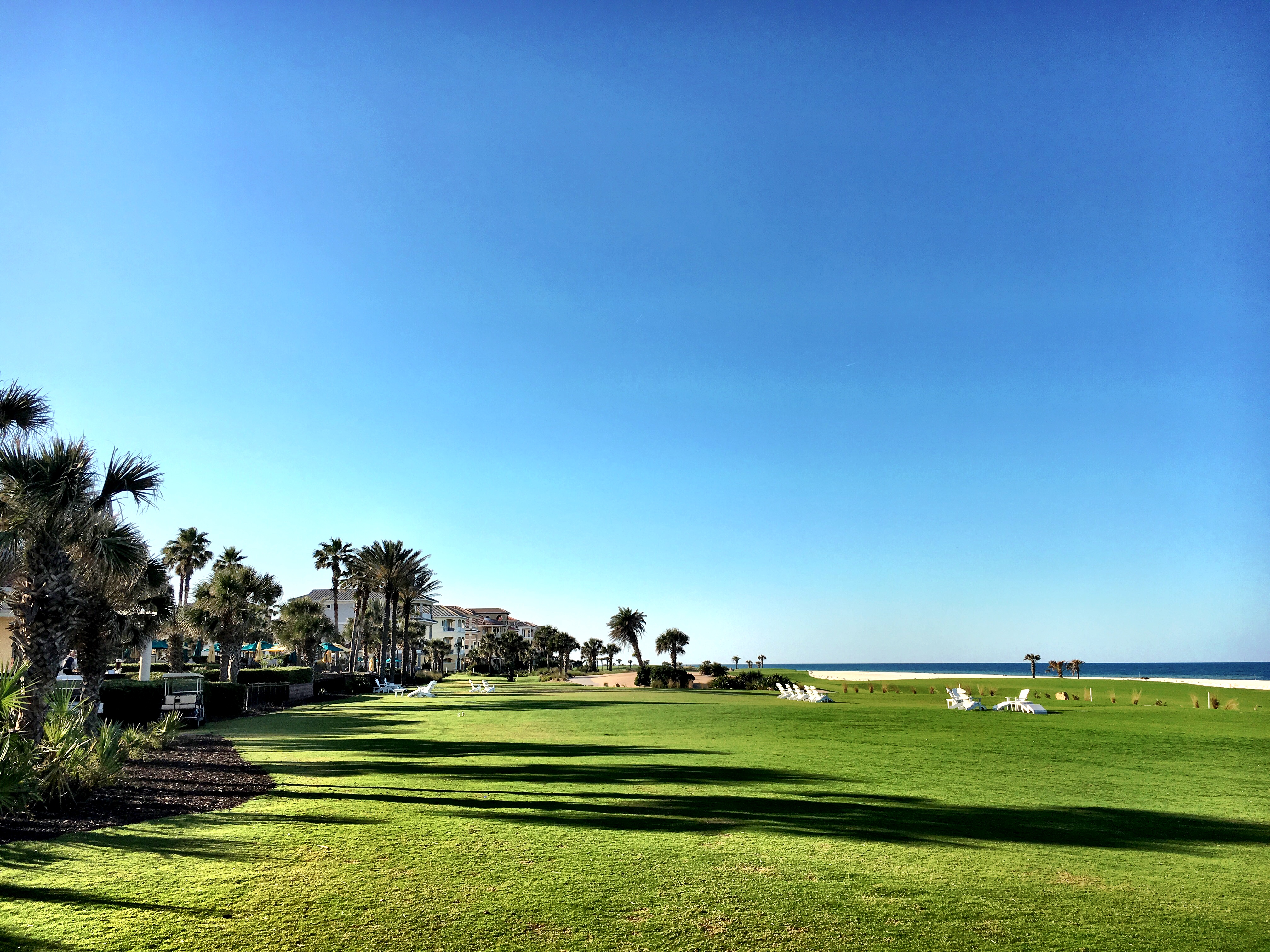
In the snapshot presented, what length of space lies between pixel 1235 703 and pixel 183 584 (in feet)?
283

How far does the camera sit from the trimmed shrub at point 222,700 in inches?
1074

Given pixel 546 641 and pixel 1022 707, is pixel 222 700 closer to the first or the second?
pixel 1022 707

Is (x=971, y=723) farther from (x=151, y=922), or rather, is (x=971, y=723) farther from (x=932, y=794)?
(x=151, y=922)

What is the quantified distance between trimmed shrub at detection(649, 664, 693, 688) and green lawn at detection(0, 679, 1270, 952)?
4815 centimetres

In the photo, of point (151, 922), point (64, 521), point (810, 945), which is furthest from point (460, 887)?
point (64, 521)

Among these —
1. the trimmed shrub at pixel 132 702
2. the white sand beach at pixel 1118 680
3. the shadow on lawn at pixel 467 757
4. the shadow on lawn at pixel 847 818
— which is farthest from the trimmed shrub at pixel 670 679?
the shadow on lawn at pixel 847 818

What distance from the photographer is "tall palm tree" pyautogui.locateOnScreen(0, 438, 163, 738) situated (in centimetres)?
1421

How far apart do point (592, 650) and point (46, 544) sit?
133 m

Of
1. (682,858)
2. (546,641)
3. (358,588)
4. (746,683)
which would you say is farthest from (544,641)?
(682,858)

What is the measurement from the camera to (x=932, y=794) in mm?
11812

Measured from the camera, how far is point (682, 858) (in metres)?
8.08

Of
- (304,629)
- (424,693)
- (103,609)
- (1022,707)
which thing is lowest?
(1022,707)

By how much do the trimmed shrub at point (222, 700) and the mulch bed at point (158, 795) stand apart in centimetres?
1186

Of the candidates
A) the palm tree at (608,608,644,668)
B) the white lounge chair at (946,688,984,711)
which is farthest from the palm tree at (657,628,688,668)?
the white lounge chair at (946,688,984,711)
